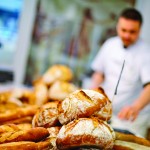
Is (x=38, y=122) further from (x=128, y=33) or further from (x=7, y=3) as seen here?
(x=7, y=3)

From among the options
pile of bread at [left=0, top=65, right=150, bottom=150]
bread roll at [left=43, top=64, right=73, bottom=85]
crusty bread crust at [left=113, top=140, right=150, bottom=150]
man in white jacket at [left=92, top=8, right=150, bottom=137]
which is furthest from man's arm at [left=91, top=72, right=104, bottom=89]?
crusty bread crust at [left=113, top=140, right=150, bottom=150]

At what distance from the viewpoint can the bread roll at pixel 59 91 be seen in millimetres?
1962

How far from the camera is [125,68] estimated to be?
104 inches

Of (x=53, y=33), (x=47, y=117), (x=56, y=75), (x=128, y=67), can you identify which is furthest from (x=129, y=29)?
(x=53, y=33)

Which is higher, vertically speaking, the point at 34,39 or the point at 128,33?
the point at 128,33

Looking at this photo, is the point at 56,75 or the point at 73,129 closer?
the point at 73,129

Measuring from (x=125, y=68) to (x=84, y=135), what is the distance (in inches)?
66.9

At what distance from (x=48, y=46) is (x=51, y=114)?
318 centimetres

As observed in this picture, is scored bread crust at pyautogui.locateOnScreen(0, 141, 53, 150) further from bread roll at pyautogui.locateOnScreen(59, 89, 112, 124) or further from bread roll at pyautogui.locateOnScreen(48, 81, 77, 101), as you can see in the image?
bread roll at pyautogui.locateOnScreen(48, 81, 77, 101)

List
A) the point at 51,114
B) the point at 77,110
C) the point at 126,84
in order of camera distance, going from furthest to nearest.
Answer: the point at 126,84, the point at 51,114, the point at 77,110

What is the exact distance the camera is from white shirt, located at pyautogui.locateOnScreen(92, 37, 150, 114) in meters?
2.61

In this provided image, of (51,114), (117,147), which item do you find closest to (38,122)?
(51,114)

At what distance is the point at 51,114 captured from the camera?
1.24 meters

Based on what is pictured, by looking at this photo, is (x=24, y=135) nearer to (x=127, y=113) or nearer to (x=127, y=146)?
(x=127, y=146)
